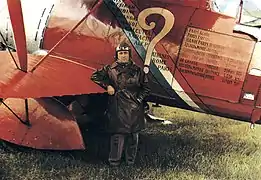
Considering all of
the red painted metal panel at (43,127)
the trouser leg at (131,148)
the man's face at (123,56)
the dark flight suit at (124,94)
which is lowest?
the trouser leg at (131,148)

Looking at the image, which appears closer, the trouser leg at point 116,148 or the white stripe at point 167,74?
the trouser leg at point 116,148

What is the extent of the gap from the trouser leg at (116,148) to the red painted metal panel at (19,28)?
1.00 meters

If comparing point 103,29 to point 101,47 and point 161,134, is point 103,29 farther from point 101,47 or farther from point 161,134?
point 161,134

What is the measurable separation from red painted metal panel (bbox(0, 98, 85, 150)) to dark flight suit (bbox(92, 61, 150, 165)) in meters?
0.36

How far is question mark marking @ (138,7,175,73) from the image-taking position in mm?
4926

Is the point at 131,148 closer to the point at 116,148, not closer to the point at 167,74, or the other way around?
the point at 116,148

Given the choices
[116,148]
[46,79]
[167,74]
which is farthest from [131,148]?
[46,79]

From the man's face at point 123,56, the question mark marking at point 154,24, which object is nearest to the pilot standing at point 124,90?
the man's face at point 123,56

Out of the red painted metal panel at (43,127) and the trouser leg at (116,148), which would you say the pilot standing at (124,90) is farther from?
the red painted metal panel at (43,127)

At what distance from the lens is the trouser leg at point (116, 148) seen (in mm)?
4793

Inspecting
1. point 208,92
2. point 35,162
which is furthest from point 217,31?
point 35,162

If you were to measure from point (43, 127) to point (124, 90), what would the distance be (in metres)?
0.82

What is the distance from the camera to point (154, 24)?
4953 millimetres

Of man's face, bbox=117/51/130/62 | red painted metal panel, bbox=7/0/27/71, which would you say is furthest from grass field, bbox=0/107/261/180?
man's face, bbox=117/51/130/62
